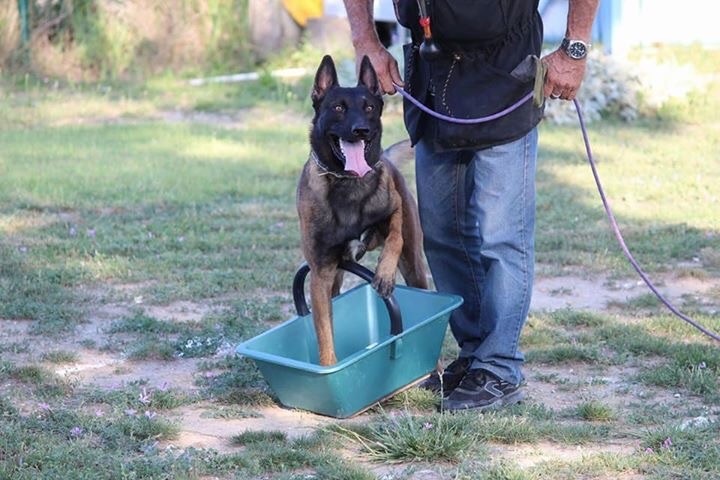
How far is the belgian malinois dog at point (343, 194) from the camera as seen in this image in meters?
4.73

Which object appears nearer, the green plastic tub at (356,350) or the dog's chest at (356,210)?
the green plastic tub at (356,350)

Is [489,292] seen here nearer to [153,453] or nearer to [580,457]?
[580,457]

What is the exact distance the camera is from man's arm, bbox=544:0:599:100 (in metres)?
4.46

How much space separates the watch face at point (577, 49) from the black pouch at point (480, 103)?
0.63 ft

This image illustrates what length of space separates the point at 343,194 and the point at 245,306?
62.8 inches

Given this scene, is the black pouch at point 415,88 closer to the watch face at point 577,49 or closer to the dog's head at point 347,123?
the dog's head at point 347,123

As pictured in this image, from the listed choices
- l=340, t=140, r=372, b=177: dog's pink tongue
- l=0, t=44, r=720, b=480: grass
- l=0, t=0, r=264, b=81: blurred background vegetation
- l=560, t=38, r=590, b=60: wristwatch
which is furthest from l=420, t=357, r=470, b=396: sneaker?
l=0, t=0, r=264, b=81: blurred background vegetation

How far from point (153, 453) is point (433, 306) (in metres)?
1.43

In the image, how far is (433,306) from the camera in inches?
199

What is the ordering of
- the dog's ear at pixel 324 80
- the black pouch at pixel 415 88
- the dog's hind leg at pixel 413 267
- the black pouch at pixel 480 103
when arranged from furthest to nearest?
1. the dog's hind leg at pixel 413 267
2. the dog's ear at pixel 324 80
3. the black pouch at pixel 415 88
4. the black pouch at pixel 480 103

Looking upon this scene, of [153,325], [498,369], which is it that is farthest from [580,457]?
[153,325]

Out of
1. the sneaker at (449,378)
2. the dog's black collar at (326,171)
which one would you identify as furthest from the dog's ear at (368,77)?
the sneaker at (449,378)

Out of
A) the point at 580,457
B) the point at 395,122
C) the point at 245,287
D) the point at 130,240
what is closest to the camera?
the point at 580,457

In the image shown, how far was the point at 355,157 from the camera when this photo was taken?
4.69m
